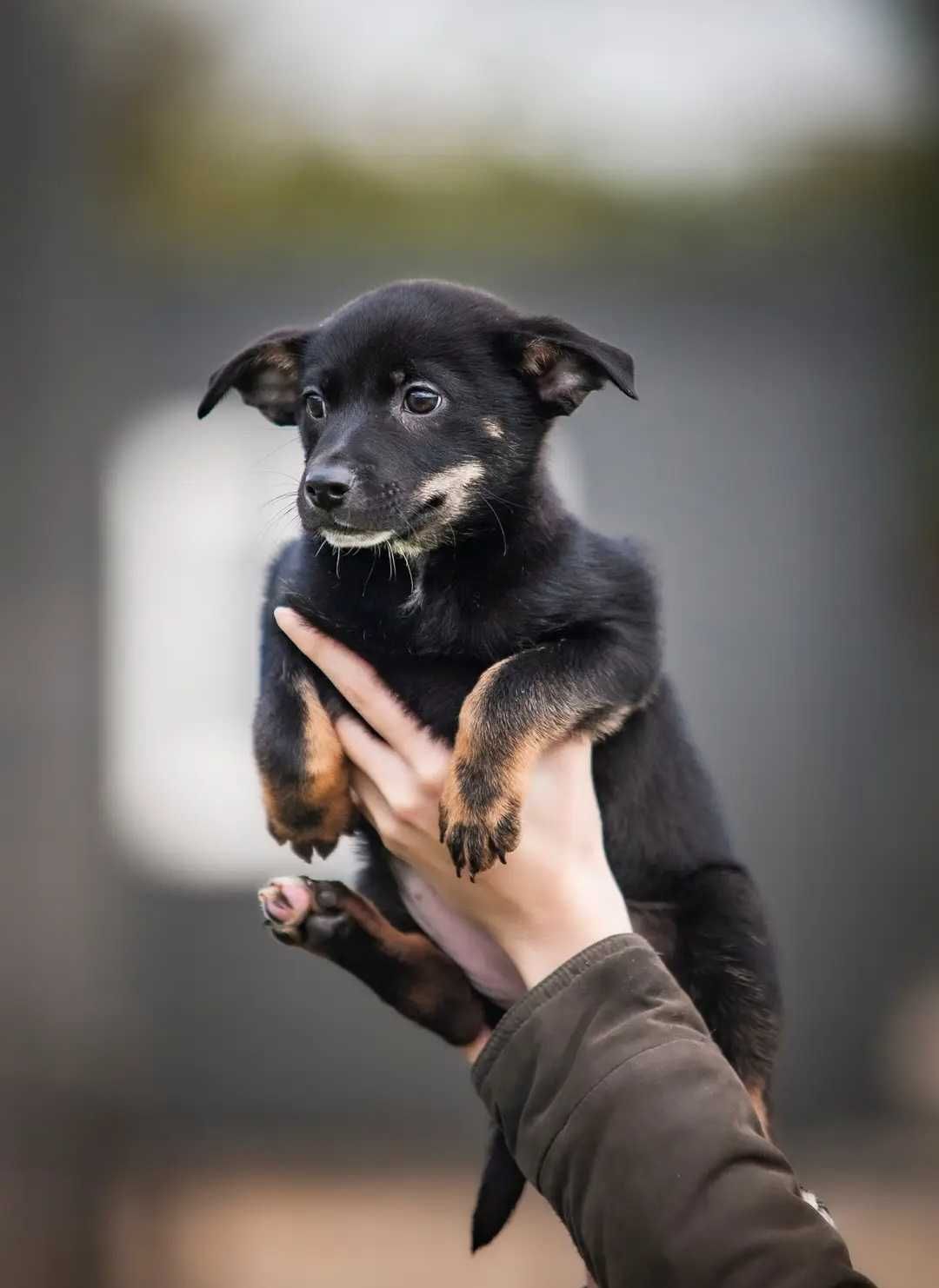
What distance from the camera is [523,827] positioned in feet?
6.24

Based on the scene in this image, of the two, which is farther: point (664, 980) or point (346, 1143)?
point (346, 1143)

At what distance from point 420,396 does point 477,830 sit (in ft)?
2.13

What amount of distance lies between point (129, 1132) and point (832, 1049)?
291 centimetres

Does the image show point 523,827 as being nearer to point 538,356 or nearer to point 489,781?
point 489,781

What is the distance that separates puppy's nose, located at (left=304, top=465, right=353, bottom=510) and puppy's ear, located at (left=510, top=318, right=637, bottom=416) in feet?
1.21

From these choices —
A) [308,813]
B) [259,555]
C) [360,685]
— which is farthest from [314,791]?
[259,555]

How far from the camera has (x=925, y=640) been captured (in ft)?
18.3

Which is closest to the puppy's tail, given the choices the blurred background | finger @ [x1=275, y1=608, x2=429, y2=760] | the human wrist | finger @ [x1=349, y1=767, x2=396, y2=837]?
the human wrist

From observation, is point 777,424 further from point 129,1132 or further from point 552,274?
point 129,1132

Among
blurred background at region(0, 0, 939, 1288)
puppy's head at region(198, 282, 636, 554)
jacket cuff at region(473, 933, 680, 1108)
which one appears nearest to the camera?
jacket cuff at region(473, 933, 680, 1108)

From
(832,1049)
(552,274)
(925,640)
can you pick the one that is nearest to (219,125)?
(552,274)

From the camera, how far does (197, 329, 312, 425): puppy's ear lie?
206 centimetres

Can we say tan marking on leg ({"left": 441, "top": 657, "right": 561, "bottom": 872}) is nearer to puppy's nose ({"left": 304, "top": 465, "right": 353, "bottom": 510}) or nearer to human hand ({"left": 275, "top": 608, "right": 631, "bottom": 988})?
human hand ({"left": 275, "top": 608, "right": 631, "bottom": 988})

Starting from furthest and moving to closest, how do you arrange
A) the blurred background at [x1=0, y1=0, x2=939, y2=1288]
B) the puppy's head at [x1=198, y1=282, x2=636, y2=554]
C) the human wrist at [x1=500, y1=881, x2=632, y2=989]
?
1. the blurred background at [x1=0, y1=0, x2=939, y2=1288]
2. the puppy's head at [x1=198, y1=282, x2=636, y2=554]
3. the human wrist at [x1=500, y1=881, x2=632, y2=989]
